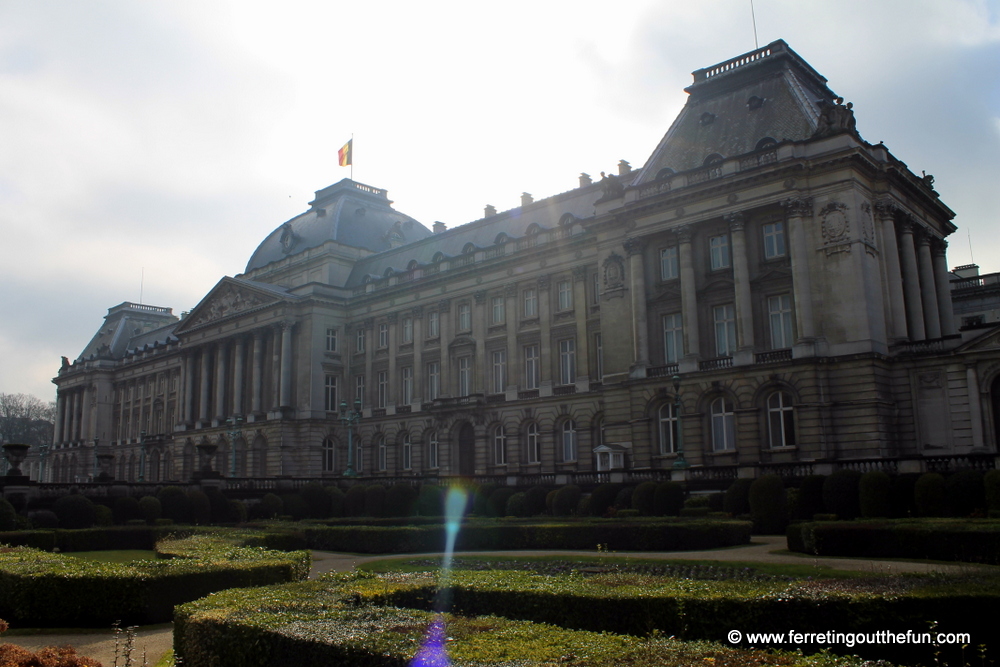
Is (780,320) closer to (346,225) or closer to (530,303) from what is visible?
(530,303)

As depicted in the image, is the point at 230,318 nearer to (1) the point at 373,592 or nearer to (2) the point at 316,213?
(2) the point at 316,213

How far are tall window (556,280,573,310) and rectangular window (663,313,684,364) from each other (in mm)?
9829

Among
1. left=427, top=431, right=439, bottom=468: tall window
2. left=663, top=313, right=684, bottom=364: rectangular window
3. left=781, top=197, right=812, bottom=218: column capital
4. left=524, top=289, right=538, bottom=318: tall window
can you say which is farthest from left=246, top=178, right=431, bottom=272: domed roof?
left=781, top=197, right=812, bottom=218: column capital

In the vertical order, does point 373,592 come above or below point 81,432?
below

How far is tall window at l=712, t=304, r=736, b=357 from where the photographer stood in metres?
44.4

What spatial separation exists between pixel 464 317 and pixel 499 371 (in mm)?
5715

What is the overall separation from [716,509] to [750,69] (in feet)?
93.1

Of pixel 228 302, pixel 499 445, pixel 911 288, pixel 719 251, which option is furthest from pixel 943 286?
pixel 228 302

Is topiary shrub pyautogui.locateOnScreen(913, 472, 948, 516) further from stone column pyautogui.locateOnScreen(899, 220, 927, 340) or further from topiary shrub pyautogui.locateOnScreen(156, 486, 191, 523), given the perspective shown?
topiary shrub pyautogui.locateOnScreen(156, 486, 191, 523)

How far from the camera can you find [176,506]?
38906 millimetres

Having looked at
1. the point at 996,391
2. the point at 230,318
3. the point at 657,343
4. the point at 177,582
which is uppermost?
the point at 230,318

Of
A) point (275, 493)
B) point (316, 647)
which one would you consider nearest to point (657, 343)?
point (275, 493)

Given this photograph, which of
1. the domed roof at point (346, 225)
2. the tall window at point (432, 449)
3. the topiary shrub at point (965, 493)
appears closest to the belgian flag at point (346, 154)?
the domed roof at point (346, 225)

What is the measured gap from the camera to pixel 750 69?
159 feet
